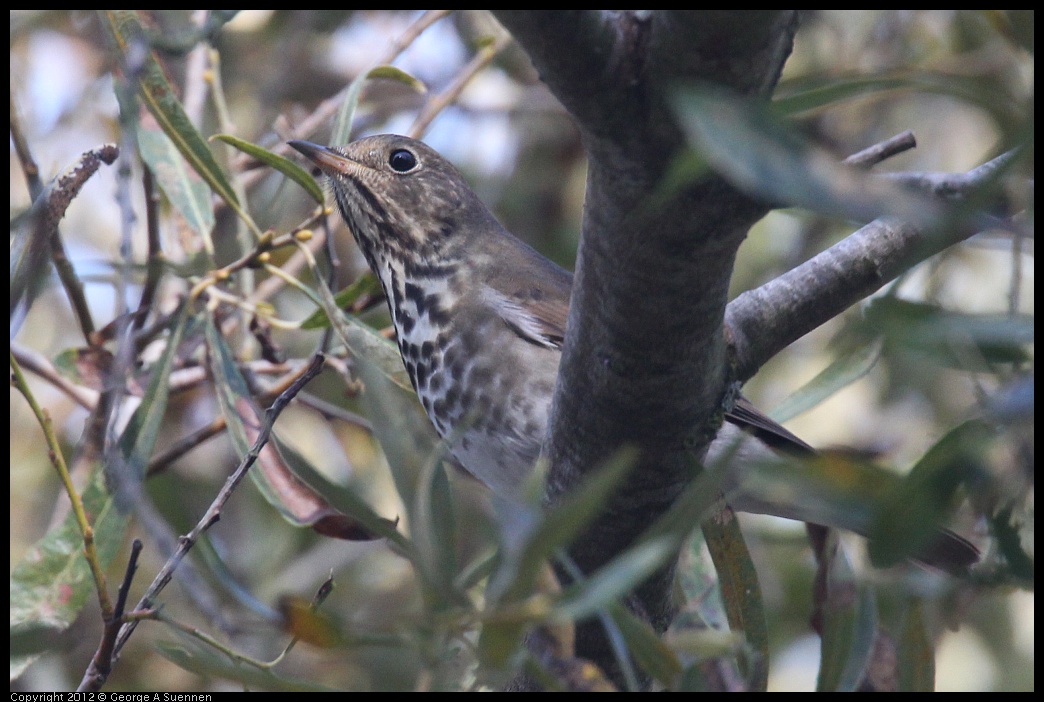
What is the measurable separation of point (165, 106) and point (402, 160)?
100cm

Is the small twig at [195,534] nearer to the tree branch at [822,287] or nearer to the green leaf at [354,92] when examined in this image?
the tree branch at [822,287]

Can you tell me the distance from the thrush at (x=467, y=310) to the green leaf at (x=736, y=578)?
2.18ft

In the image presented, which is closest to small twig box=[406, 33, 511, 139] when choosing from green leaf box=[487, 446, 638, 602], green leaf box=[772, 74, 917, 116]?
green leaf box=[772, 74, 917, 116]

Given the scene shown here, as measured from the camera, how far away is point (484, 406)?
323 centimetres

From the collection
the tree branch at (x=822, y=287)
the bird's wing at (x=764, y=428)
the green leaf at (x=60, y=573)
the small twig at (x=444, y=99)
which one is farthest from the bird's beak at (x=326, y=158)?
the tree branch at (x=822, y=287)

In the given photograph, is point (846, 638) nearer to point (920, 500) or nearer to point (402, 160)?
point (920, 500)

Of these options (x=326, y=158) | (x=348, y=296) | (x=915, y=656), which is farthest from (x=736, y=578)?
(x=326, y=158)

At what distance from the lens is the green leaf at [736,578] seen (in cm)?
208

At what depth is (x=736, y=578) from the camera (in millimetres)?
2088

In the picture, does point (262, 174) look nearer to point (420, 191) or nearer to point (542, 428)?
point (420, 191)

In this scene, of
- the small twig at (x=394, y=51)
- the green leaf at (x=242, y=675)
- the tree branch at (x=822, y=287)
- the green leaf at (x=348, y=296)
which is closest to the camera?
the green leaf at (x=242, y=675)

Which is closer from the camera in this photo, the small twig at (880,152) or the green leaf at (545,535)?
the green leaf at (545,535)
